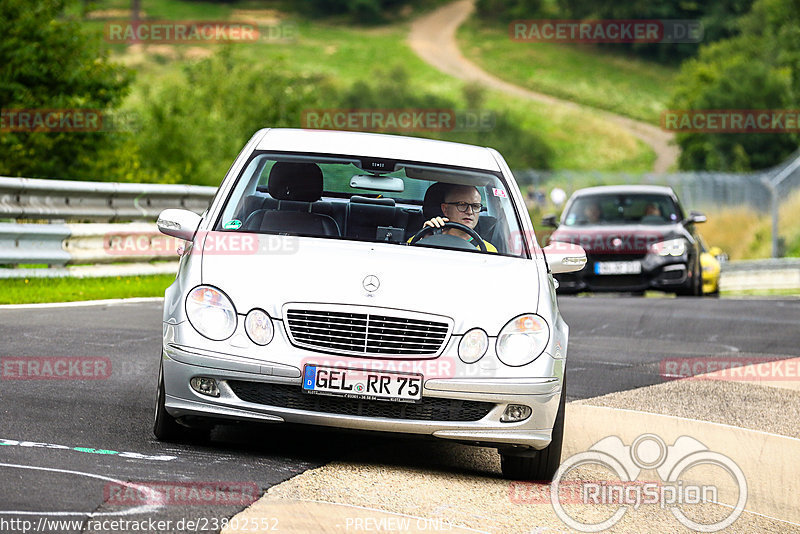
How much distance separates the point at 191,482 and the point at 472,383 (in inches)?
54.0

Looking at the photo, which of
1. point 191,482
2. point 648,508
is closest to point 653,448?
point 648,508

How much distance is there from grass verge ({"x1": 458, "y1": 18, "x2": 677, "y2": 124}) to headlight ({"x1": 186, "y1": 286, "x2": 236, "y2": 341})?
10616cm

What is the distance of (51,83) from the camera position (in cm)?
2411

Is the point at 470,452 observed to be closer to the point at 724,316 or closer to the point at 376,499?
the point at 376,499

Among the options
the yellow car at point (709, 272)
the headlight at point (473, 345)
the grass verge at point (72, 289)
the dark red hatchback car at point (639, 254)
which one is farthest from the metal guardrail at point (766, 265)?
the headlight at point (473, 345)

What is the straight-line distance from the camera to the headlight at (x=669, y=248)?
1823cm

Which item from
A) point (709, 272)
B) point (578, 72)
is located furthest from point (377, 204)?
point (578, 72)

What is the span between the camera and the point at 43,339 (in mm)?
9906

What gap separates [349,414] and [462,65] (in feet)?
418

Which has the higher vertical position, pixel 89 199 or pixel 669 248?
pixel 89 199
